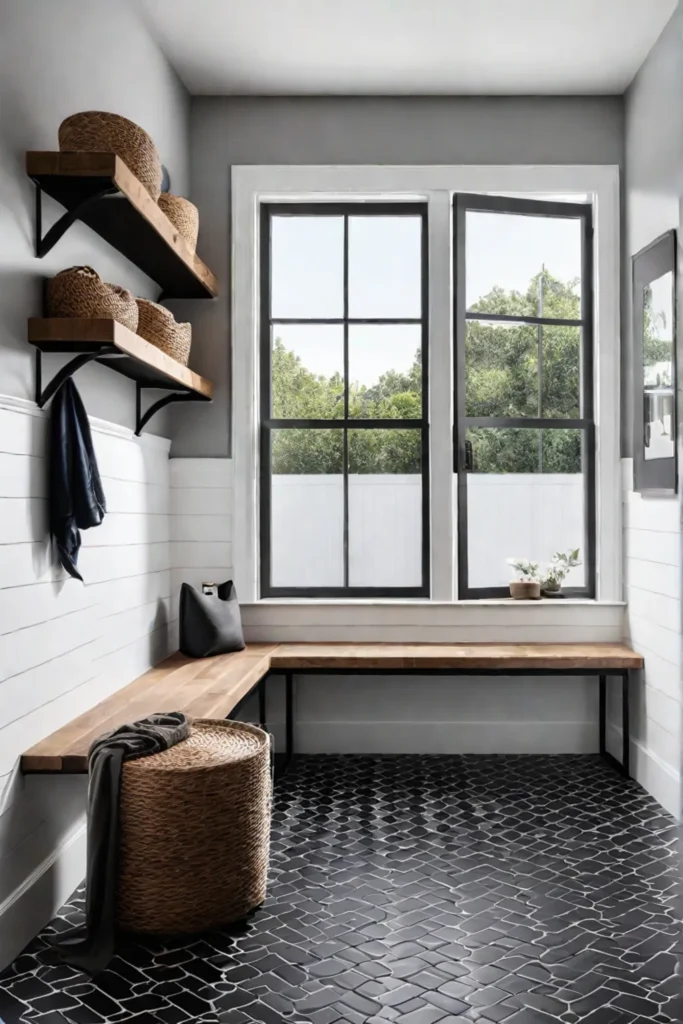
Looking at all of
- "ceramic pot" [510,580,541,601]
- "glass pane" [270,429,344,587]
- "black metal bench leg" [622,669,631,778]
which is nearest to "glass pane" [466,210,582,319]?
"glass pane" [270,429,344,587]

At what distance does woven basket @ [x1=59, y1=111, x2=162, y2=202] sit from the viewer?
270 centimetres

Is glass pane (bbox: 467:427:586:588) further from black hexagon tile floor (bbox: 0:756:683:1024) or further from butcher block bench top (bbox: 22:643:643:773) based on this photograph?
black hexagon tile floor (bbox: 0:756:683:1024)

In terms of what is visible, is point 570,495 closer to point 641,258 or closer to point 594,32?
point 641,258

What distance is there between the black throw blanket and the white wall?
2.14 m

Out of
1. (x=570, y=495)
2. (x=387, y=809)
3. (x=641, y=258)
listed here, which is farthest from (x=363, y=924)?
(x=641, y=258)

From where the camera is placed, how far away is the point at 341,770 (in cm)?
408

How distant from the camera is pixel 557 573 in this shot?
4406 mm

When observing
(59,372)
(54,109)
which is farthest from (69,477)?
(54,109)

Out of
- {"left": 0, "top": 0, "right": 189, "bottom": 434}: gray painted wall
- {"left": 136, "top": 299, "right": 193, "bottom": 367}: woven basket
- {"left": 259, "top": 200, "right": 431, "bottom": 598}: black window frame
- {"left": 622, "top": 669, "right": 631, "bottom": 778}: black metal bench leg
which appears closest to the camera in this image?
{"left": 0, "top": 0, "right": 189, "bottom": 434}: gray painted wall

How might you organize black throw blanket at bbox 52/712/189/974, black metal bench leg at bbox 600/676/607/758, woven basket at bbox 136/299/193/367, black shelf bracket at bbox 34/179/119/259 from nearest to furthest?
1. black throw blanket at bbox 52/712/189/974
2. black shelf bracket at bbox 34/179/119/259
3. woven basket at bbox 136/299/193/367
4. black metal bench leg at bbox 600/676/607/758

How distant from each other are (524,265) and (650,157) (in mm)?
761

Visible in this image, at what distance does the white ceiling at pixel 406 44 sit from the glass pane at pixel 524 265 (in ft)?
2.05

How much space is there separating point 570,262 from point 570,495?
117cm

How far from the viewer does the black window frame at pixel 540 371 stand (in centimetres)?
443
